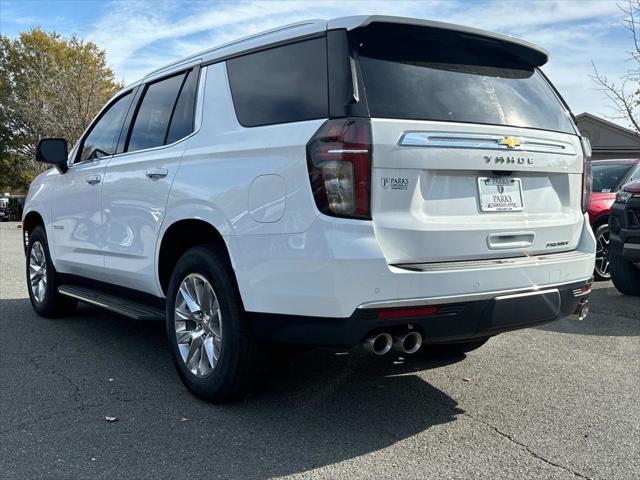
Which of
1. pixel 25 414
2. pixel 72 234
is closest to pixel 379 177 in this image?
pixel 25 414

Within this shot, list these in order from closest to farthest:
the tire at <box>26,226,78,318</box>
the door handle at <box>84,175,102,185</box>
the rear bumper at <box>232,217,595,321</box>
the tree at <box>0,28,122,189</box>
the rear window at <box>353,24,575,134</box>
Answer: the rear bumper at <box>232,217,595,321</box>
the rear window at <box>353,24,575,134</box>
the door handle at <box>84,175,102,185</box>
the tire at <box>26,226,78,318</box>
the tree at <box>0,28,122,189</box>

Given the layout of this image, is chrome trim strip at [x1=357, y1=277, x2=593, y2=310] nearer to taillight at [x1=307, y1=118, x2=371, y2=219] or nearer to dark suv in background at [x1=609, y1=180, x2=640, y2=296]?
taillight at [x1=307, y1=118, x2=371, y2=219]

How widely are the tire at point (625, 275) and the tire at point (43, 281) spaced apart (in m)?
5.89

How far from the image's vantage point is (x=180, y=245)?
4.11 meters

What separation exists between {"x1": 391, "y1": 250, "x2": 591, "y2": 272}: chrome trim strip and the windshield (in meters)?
5.64

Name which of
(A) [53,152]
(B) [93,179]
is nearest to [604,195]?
(B) [93,179]

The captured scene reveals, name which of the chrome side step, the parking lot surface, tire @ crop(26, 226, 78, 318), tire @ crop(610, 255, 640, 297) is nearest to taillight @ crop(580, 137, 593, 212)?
the parking lot surface

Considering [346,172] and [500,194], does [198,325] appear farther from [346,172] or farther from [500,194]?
[500,194]

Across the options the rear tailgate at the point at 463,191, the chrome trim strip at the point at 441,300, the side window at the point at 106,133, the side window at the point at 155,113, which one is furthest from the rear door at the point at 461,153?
the side window at the point at 106,133

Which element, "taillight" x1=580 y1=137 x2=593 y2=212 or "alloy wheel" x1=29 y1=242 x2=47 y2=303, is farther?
"alloy wheel" x1=29 y1=242 x2=47 y2=303

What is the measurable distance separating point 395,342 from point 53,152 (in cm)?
391

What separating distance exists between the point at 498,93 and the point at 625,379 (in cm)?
221

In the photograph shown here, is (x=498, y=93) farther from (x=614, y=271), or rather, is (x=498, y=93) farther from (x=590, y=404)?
(x=614, y=271)

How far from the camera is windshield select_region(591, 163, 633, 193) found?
8727 millimetres
